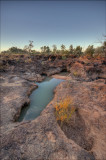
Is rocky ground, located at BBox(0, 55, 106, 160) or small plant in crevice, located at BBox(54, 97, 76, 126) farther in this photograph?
small plant in crevice, located at BBox(54, 97, 76, 126)

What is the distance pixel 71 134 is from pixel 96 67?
13327mm

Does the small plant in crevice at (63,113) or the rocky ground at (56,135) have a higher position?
the small plant in crevice at (63,113)

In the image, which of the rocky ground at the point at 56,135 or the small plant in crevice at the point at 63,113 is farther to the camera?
the small plant in crevice at the point at 63,113

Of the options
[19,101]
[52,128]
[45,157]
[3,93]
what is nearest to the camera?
[45,157]

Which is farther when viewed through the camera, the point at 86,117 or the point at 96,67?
the point at 96,67

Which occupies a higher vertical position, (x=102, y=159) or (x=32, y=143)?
(x=32, y=143)

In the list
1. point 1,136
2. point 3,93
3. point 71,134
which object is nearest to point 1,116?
point 1,136

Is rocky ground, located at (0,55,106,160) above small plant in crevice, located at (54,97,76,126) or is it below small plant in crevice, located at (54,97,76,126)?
below

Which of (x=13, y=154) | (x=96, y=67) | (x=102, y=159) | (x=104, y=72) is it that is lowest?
(x=102, y=159)

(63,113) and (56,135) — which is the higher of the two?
(63,113)

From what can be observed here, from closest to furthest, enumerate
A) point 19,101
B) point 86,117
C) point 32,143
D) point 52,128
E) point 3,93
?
Answer: 1. point 32,143
2. point 52,128
3. point 86,117
4. point 19,101
5. point 3,93

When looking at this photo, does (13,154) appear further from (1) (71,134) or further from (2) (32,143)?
(1) (71,134)

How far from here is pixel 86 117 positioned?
3.66 m

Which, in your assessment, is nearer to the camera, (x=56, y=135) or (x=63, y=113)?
(x=56, y=135)
